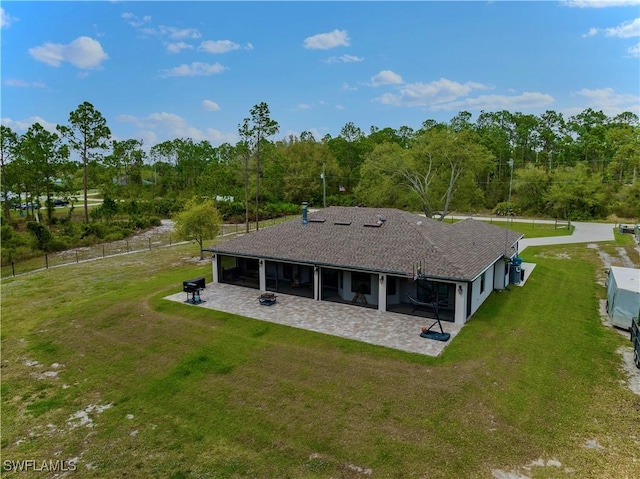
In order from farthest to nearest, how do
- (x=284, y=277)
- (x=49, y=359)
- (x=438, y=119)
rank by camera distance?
(x=438, y=119) < (x=284, y=277) < (x=49, y=359)

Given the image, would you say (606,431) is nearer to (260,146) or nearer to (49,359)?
(49,359)

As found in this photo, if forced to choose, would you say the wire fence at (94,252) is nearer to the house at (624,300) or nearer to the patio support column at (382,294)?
the patio support column at (382,294)

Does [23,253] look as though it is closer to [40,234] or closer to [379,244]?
[40,234]

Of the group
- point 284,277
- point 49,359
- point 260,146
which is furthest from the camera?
point 260,146

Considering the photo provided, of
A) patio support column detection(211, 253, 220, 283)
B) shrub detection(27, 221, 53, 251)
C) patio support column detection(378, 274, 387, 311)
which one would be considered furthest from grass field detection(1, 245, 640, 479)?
shrub detection(27, 221, 53, 251)

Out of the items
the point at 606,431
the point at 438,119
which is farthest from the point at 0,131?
the point at 438,119

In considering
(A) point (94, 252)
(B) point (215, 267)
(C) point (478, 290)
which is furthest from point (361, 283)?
(A) point (94, 252)

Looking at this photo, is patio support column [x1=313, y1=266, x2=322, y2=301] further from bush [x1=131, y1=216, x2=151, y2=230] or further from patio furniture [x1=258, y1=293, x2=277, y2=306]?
bush [x1=131, y1=216, x2=151, y2=230]

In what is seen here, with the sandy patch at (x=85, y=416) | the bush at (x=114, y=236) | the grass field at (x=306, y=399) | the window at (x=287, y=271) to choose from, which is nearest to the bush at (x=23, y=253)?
the bush at (x=114, y=236)
